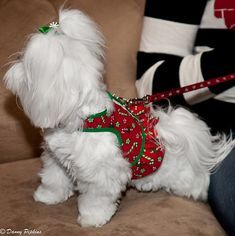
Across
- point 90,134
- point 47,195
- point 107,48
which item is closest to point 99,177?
point 90,134

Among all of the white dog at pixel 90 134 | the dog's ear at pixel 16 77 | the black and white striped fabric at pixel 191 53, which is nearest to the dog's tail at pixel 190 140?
the white dog at pixel 90 134

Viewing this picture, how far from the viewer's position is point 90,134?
40.1 inches

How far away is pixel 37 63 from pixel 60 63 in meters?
0.05

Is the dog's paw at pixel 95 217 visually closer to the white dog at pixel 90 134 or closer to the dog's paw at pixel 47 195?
the white dog at pixel 90 134

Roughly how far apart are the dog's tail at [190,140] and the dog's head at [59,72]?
26 centimetres

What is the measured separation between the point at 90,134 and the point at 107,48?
447 mm

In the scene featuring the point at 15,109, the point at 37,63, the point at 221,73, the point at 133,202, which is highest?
the point at 37,63

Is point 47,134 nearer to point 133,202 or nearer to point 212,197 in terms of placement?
point 133,202

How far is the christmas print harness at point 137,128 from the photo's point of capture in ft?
3.40

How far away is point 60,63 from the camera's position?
91cm

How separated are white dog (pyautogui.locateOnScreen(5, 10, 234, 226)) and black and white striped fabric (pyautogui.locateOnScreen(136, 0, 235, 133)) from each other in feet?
0.34

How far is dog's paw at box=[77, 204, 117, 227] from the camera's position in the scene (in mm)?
1075

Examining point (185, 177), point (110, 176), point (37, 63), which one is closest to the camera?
point (37, 63)

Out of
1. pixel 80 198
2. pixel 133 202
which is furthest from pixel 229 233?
pixel 80 198
